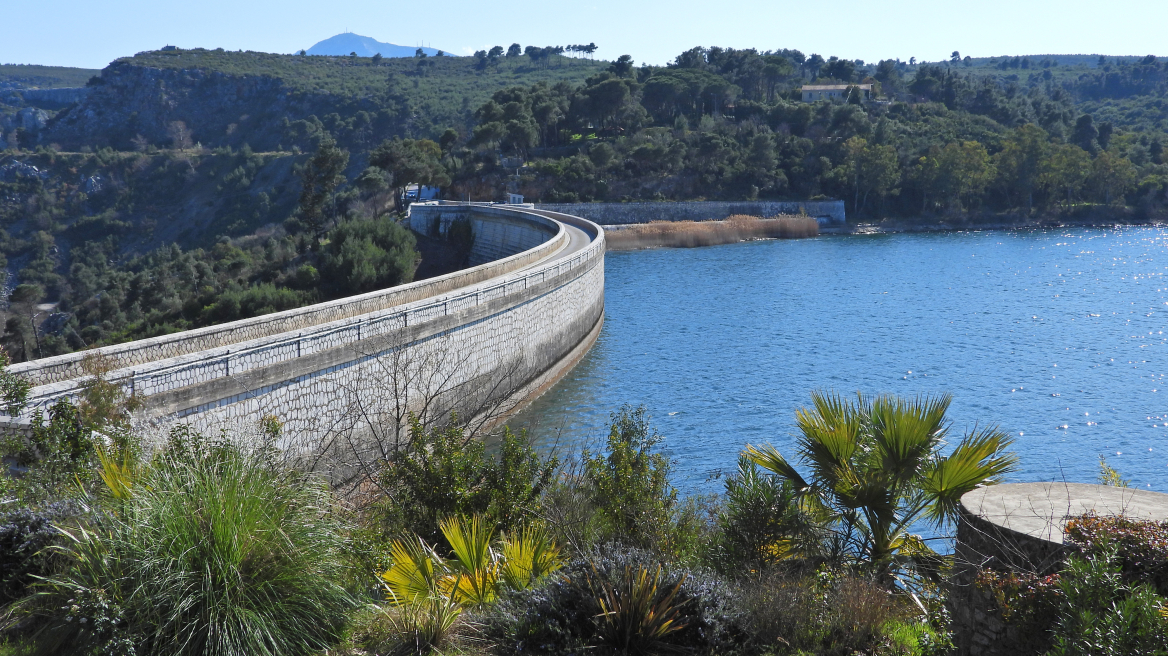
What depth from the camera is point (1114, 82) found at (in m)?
167

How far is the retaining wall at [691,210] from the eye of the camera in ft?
251

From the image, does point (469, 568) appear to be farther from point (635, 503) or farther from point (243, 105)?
point (243, 105)

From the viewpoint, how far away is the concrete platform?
5379mm

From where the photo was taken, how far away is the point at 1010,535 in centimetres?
538

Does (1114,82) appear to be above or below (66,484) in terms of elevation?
above

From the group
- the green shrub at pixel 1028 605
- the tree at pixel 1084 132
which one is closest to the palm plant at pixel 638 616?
the green shrub at pixel 1028 605

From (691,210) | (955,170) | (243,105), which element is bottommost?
(691,210)

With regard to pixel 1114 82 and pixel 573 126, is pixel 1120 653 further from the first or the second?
pixel 1114 82

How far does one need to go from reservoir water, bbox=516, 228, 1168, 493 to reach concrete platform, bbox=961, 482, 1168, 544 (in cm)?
478

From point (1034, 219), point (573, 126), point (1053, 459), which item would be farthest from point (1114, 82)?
point (1053, 459)

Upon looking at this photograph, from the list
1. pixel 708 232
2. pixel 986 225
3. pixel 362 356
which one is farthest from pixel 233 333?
pixel 986 225

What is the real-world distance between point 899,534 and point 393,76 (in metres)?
149

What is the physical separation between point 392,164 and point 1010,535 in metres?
64.6

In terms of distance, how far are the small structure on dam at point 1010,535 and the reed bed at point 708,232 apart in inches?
2344
